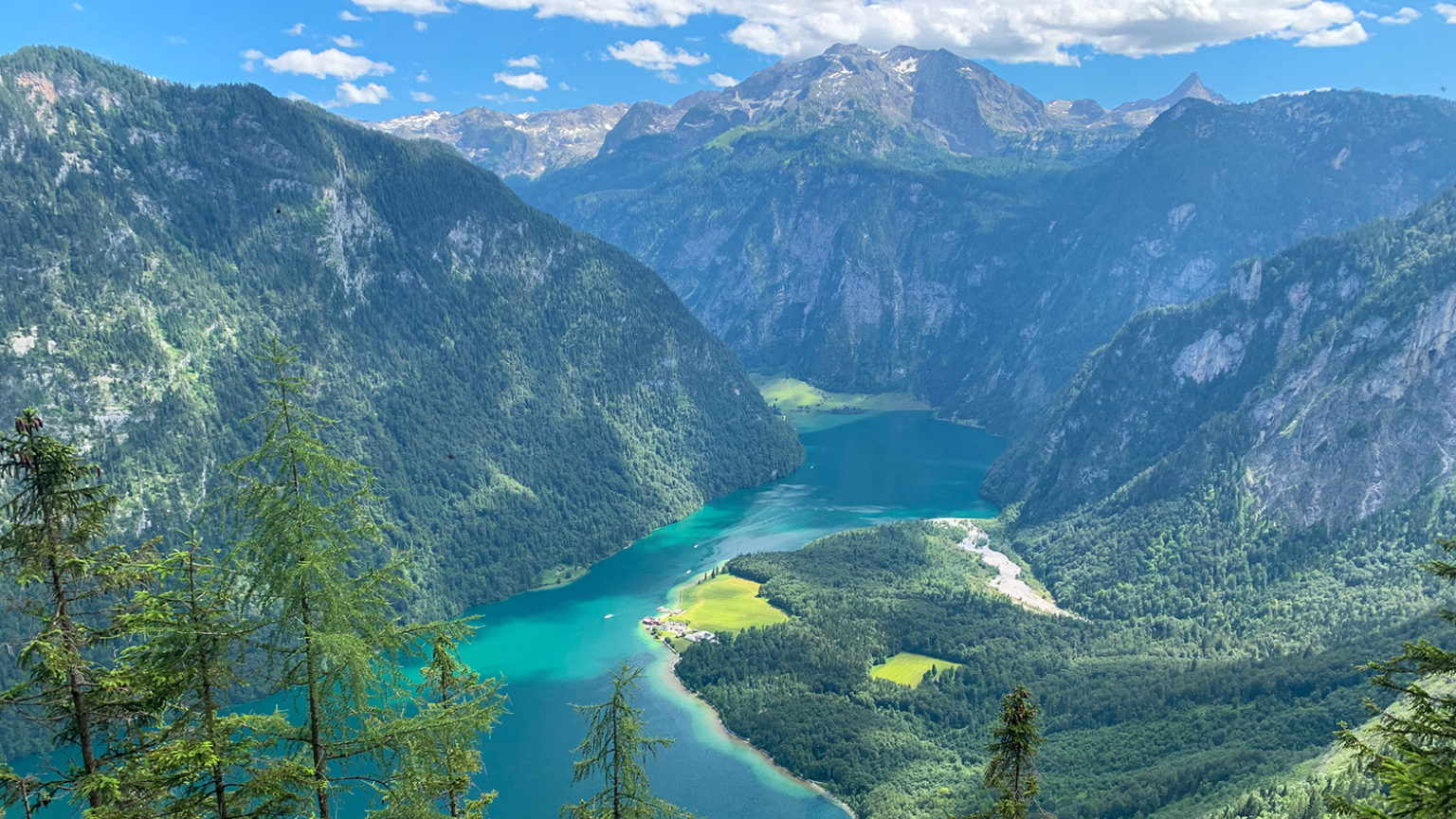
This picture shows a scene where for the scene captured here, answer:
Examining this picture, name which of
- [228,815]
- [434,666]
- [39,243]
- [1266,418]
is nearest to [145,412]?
[39,243]

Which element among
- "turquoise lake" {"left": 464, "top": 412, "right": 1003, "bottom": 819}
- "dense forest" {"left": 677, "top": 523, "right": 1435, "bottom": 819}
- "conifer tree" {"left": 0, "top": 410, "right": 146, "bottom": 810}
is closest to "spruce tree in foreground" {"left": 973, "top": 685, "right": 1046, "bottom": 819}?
"conifer tree" {"left": 0, "top": 410, "right": 146, "bottom": 810}

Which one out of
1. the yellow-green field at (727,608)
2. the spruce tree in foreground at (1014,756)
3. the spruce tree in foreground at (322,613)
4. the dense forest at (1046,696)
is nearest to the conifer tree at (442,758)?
the spruce tree in foreground at (322,613)

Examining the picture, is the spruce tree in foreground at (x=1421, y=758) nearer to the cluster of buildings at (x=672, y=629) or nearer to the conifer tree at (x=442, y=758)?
the conifer tree at (x=442, y=758)

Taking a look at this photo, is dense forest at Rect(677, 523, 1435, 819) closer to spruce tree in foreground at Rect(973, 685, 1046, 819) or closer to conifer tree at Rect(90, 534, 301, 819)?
spruce tree in foreground at Rect(973, 685, 1046, 819)

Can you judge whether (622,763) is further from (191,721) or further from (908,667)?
(908,667)

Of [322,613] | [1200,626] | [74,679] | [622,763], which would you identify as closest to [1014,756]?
[622,763]

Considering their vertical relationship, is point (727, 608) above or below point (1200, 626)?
above
